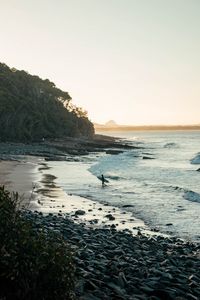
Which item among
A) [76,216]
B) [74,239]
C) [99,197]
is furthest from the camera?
[99,197]

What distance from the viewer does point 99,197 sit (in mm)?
21297

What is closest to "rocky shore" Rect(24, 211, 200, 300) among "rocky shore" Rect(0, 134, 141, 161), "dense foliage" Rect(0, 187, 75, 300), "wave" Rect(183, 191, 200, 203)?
"dense foliage" Rect(0, 187, 75, 300)

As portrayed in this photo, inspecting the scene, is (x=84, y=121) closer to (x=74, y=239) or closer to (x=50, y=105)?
(x=50, y=105)

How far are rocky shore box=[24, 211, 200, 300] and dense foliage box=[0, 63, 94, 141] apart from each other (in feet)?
205

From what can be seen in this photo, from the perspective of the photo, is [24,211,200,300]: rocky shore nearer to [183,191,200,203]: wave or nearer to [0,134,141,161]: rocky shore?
[183,191,200,203]: wave

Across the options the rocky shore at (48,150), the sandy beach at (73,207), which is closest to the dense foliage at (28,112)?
the rocky shore at (48,150)

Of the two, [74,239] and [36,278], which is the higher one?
[36,278]

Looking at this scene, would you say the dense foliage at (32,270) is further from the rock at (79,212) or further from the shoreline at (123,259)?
the rock at (79,212)

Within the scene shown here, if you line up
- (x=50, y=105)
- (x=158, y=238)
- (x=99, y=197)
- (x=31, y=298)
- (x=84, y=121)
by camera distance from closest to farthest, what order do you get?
1. (x=31, y=298)
2. (x=158, y=238)
3. (x=99, y=197)
4. (x=50, y=105)
5. (x=84, y=121)

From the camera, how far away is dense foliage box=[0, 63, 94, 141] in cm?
7494

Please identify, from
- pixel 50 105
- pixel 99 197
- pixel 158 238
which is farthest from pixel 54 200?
pixel 50 105

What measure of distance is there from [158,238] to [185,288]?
16.8ft

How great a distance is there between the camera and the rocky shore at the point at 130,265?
7.05 m

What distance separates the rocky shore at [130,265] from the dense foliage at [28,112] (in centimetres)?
6255
